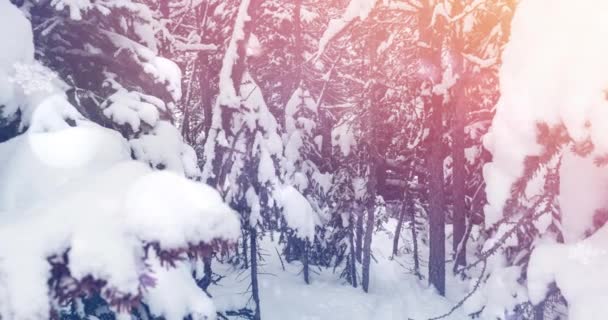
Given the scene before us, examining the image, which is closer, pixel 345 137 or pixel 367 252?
pixel 345 137

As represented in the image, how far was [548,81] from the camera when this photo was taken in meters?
3.93

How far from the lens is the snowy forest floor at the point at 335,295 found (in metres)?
14.1

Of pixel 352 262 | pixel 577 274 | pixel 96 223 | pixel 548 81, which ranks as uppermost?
pixel 548 81

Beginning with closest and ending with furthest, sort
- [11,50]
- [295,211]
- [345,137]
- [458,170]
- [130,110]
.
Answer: [11,50] → [130,110] → [295,211] → [458,170] → [345,137]

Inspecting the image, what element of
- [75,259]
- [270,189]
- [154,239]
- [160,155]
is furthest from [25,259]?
[270,189]

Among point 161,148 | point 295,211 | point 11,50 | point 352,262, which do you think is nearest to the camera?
point 11,50

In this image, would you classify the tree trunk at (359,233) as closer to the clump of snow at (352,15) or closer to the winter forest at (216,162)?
the winter forest at (216,162)

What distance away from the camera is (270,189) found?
505 inches

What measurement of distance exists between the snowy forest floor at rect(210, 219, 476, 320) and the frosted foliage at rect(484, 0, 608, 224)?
32.7ft

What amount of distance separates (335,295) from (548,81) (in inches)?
510

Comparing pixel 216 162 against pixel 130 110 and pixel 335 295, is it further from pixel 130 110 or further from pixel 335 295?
pixel 335 295

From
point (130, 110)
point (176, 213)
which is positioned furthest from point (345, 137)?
point (176, 213)

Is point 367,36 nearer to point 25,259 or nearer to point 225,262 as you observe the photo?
point 225,262

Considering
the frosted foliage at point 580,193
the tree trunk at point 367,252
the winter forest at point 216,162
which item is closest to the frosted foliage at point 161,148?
the winter forest at point 216,162
